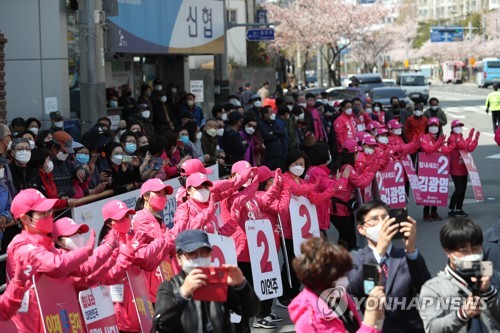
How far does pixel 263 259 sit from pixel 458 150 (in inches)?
276

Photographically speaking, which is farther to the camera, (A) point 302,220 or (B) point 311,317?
(A) point 302,220

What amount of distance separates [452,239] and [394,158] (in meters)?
10.0

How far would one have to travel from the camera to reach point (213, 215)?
930cm

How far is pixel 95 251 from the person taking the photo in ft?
23.6

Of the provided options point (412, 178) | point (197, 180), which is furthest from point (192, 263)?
point (412, 178)

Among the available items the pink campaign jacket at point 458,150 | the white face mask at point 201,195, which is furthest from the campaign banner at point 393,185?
the white face mask at point 201,195

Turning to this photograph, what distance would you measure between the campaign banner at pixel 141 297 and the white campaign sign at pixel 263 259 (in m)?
2.24

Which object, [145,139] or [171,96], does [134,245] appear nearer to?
[145,139]

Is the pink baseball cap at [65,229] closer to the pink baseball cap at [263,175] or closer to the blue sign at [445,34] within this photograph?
the pink baseball cap at [263,175]

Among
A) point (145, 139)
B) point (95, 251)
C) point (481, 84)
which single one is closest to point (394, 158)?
point (145, 139)

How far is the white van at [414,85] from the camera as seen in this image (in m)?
57.6

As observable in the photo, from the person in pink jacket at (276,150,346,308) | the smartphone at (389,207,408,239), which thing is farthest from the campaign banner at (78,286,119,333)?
the person in pink jacket at (276,150,346,308)

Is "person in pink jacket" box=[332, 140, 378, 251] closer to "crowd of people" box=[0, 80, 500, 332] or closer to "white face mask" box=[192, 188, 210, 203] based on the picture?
"crowd of people" box=[0, 80, 500, 332]

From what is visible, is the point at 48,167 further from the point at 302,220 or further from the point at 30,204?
the point at 30,204
